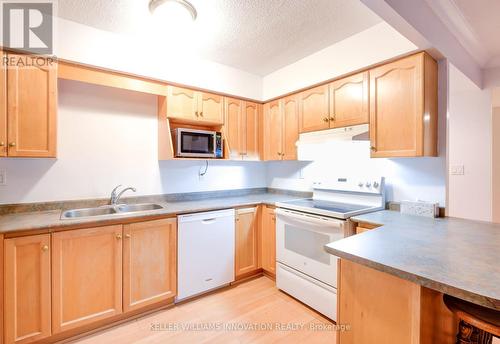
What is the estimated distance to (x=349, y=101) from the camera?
7.34 feet

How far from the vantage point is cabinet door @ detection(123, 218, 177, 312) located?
6.50ft

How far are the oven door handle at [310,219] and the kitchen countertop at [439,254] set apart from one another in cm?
30

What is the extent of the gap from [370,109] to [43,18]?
272 centimetres

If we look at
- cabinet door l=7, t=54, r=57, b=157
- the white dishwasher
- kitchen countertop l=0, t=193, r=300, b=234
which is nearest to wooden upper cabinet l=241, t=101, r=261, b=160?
the white dishwasher

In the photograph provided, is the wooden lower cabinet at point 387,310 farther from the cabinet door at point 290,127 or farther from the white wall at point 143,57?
the white wall at point 143,57

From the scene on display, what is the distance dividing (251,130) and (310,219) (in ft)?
4.75

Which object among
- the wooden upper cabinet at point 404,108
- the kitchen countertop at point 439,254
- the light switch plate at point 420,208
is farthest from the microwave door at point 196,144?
the light switch plate at point 420,208

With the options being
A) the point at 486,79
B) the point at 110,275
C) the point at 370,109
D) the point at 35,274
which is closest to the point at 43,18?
the point at 35,274

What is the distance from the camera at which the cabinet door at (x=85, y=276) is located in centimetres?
172

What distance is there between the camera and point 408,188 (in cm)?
216

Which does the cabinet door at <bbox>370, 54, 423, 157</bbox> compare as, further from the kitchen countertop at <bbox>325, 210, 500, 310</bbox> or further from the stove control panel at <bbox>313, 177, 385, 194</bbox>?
the kitchen countertop at <bbox>325, 210, 500, 310</bbox>

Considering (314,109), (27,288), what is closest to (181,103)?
(314,109)

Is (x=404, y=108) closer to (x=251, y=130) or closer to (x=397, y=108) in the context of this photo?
(x=397, y=108)

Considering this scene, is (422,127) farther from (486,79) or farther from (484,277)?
(486,79)
